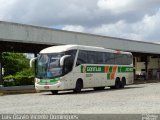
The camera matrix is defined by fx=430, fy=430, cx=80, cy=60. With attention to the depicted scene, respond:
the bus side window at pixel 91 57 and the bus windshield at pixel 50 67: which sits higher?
the bus side window at pixel 91 57

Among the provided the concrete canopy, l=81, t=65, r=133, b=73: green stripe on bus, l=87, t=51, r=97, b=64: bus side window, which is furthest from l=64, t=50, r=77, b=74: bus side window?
the concrete canopy

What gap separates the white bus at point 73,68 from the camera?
25.5m

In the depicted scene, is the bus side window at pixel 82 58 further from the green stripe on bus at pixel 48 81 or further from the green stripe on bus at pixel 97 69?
the green stripe on bus at pixel 48 81

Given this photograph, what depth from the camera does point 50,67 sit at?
84.1 feet

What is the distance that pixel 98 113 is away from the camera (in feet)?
44.0

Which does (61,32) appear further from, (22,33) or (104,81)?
(104,81)

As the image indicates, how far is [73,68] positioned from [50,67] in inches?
58.1

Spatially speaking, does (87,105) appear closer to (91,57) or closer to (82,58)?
(82,58)

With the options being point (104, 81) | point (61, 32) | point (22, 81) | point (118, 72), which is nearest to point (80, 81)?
point (104, 81)

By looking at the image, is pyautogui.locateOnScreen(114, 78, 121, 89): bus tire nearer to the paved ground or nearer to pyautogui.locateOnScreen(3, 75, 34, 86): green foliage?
the paved ground

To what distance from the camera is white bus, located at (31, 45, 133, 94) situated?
2550 centimetres

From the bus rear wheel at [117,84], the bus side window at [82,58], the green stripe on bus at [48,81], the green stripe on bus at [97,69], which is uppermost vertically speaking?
the bus side window at [82,58]

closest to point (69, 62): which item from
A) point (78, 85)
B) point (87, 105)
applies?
point (78, 85)

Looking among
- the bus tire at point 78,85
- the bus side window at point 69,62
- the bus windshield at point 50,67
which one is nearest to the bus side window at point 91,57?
the bus tire at point 78,85
